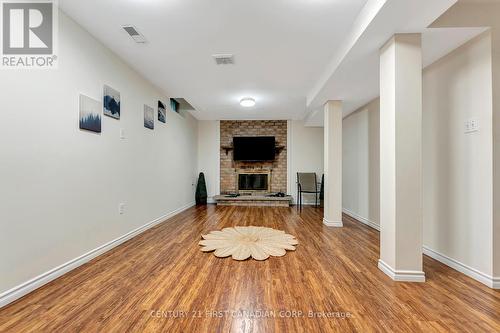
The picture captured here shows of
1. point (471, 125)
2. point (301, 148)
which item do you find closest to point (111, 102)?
point (471, 125)

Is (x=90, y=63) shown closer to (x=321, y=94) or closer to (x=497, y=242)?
(x=321, y=94)

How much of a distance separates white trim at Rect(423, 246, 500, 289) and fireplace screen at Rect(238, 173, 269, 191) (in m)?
4.37

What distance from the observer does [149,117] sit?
368 centimetres

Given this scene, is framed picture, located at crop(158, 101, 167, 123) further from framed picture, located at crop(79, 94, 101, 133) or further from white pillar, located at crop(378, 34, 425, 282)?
white pillar, located at crop(378, 34, 425, 282)

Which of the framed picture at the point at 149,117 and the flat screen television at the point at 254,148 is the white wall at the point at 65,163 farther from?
the flat screen television at the point at 254,148

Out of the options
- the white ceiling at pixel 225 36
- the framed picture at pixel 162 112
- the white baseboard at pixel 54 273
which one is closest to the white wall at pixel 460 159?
the white ceiling at pixel 225 36

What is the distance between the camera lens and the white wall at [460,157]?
1.94 meters

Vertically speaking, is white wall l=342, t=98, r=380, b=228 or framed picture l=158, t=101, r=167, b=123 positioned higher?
framed picture l=158, t=101, r=167, b=123

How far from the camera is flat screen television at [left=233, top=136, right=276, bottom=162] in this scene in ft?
21.3

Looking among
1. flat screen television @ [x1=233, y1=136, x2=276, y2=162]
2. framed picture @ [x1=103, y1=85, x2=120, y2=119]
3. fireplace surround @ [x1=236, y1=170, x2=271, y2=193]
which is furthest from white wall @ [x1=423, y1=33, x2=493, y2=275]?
fireplace surround @ [x1=236, y1=170, x2=271, y2=193]

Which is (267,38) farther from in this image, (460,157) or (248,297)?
(248,297)

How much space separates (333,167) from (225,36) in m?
2.70

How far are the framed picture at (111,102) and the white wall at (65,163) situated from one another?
0.23 feet

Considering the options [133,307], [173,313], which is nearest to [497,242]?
[173,313]
